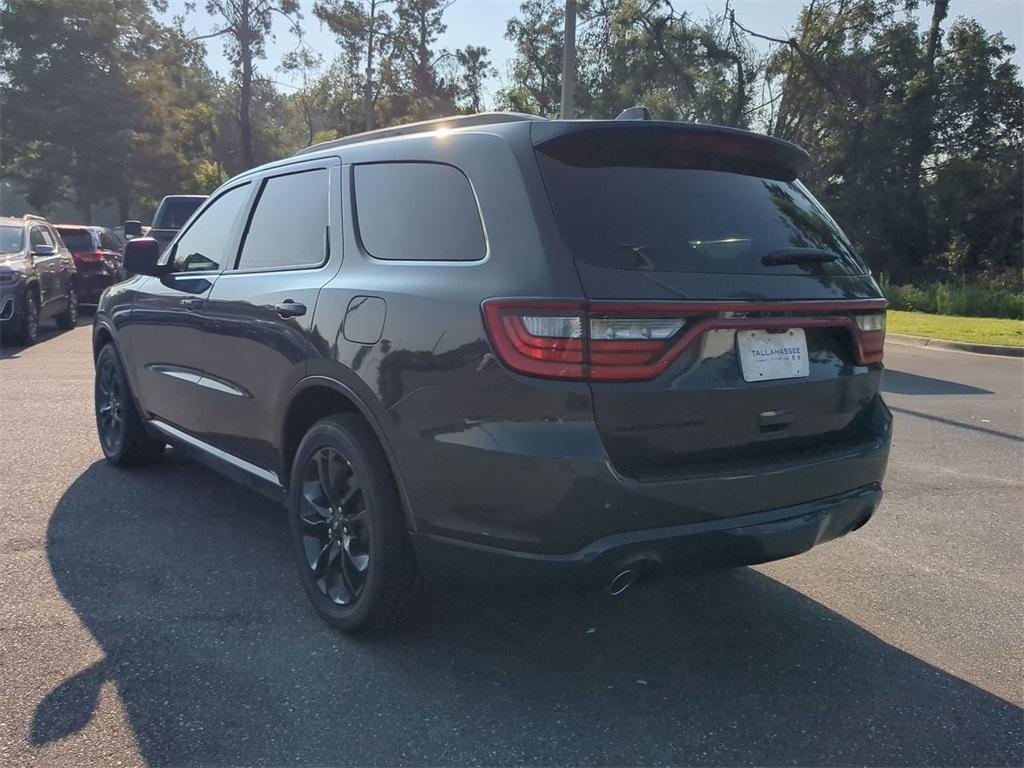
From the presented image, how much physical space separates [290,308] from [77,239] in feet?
49.2

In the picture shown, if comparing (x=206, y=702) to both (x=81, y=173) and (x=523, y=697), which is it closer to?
(x=523, y=697)

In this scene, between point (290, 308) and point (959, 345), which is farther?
point (959, 345)

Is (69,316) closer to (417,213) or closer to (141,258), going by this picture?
(141,258)

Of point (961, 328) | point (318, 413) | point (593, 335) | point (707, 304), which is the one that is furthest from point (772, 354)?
point (961, 328)

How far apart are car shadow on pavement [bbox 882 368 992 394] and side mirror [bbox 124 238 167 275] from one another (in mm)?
7690

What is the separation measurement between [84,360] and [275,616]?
26.7 feet

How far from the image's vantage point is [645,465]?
2838 millimetres

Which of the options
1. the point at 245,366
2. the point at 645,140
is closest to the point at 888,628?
the point at 645,140

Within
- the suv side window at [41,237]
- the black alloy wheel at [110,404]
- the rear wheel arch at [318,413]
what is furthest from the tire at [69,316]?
the rear wheel arch at [318,413]

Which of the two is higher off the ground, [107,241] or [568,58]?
[568,58]

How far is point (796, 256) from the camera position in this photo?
10.7 ft

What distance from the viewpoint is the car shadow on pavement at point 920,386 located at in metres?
10.2

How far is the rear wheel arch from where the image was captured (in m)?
3.14

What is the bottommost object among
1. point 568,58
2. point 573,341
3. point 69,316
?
point 69,316
